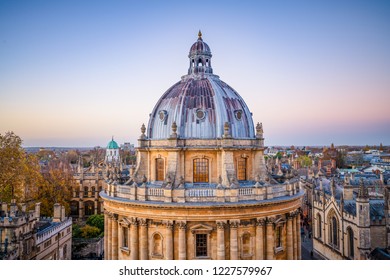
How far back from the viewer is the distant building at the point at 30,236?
18.5 metres

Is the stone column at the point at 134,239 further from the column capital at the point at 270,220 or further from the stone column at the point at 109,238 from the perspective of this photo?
the column capital at the point at 270,220

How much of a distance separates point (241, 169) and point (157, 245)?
5.43m

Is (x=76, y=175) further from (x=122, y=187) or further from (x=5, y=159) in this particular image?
(x=122, y=187)

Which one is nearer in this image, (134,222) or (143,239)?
(143,239)

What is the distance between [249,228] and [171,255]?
12.3ft

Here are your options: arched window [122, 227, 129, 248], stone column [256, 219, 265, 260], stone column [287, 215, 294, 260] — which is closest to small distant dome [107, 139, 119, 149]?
arched window [122, 227, 129, 248]

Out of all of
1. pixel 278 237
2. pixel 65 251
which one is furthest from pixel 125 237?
pixel 65 251

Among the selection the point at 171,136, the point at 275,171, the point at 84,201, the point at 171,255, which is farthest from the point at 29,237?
the point at 84,201

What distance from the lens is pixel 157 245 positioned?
1738cm

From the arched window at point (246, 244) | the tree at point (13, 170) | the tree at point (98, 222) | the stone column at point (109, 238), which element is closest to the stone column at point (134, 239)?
the stone column at point (109, 238)

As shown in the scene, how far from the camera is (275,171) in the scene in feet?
76.6

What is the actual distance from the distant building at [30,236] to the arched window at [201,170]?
30.5 ft

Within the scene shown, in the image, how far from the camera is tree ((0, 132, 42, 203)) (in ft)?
85.3

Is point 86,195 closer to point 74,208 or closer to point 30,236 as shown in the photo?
point 74,208
